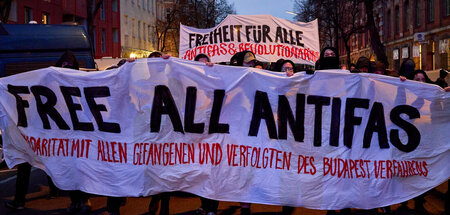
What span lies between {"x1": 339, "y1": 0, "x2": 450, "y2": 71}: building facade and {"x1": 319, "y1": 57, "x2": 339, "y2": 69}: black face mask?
18.8 meters

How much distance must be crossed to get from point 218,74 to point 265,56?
659 cm

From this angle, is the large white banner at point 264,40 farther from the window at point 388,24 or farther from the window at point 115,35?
the window at point 388,24

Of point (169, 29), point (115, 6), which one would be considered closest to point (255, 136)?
point (115, 6)

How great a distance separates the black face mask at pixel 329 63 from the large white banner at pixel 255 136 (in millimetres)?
360

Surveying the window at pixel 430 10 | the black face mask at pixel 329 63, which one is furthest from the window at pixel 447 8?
the black face mask at pixel 329 63

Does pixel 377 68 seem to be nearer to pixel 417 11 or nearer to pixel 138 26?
pixel 417 11

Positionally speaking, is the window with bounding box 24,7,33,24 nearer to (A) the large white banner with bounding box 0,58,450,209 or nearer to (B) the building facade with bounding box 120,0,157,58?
(B) the building facade with bounding box 120,0,157,58

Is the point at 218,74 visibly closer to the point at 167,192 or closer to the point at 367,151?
the point at 167,192

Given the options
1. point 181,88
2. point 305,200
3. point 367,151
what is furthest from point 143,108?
point 367,151

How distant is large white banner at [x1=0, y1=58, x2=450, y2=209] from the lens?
5910 mm

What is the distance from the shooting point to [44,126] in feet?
21.1

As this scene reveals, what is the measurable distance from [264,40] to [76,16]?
87.8ft

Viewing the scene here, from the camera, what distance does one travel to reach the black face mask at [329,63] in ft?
20.9

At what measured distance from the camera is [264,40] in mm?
12828
